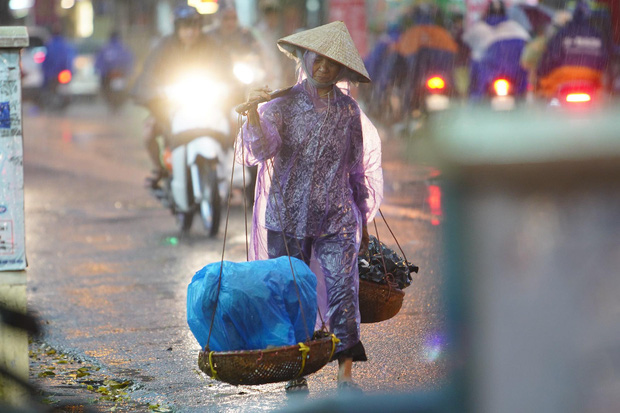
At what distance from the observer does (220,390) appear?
16.6 feet

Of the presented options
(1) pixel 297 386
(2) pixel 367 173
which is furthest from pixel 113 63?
(1) pixel 297 386

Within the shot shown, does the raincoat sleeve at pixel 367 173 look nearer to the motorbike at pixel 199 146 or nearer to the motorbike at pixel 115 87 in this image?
the motorbike at pixel 199 146

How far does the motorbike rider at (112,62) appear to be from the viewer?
2775 centimetres

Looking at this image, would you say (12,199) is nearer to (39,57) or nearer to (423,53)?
(423,53)

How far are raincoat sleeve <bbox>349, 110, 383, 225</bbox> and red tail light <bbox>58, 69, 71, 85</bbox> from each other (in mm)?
22657

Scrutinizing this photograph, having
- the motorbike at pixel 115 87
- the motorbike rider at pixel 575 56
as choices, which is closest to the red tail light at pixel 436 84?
the motorbike rider at pixel 575 56

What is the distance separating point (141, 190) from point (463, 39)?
601 centimetres

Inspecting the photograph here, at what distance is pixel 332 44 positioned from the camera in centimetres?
464

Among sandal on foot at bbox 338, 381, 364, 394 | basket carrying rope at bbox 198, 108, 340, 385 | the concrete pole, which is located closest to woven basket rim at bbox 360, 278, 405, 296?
sandal on foot at bbox 338, 381, 364, 394

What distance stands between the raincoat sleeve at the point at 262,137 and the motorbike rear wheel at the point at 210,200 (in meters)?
4.55

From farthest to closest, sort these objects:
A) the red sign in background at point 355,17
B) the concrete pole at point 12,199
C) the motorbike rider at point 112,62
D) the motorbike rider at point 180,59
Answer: the motorbike rider at point 112,62 < the red sign in background at point 355,17 < the motorbike rider at point 180,59 < the concrete pole at point 12,199

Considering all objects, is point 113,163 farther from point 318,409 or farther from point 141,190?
point 318,409

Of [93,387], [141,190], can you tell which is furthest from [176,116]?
[93,387]

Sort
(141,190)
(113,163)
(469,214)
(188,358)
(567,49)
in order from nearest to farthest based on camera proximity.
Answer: (469,214), (188,358), (567,49), (141,190), (113,163)
